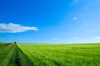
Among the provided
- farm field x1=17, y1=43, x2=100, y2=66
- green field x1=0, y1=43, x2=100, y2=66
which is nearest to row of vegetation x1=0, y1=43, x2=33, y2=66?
green field x1=0, y1=43, x2=100, y2=66

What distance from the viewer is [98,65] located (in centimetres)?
554

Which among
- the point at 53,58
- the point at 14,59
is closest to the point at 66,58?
the point at 53,58

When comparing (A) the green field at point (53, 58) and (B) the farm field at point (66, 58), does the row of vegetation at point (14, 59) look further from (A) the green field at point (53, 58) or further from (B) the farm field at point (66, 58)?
(B) the farm field at point (66, 58)

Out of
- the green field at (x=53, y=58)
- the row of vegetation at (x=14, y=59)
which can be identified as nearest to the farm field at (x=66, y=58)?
the green field at (x=53, y=58)

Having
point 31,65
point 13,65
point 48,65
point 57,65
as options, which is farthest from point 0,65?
point 57,65

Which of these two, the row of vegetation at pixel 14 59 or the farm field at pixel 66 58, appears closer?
the farm field at pixel 66 58

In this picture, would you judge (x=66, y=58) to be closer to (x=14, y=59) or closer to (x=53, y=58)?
(x=53, y=58)

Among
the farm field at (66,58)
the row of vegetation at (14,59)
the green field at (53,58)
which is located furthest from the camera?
the row of vegetation at (14,59)

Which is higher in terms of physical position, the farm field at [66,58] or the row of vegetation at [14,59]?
the farm field at [66,58]

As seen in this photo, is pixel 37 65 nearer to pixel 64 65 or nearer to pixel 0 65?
pixel 64 65

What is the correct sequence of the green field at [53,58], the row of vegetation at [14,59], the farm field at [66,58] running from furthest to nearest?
the row of vegetation at [14,59]
the green field at [53,58]
the farm field at [66,58]

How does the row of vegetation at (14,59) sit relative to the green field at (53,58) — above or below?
below

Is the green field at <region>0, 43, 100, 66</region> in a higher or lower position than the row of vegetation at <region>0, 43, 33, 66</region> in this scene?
higher

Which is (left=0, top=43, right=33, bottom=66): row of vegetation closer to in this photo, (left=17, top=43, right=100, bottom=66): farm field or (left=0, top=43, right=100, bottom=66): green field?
(left=0, top=43, right=100, bottom=66): green field
